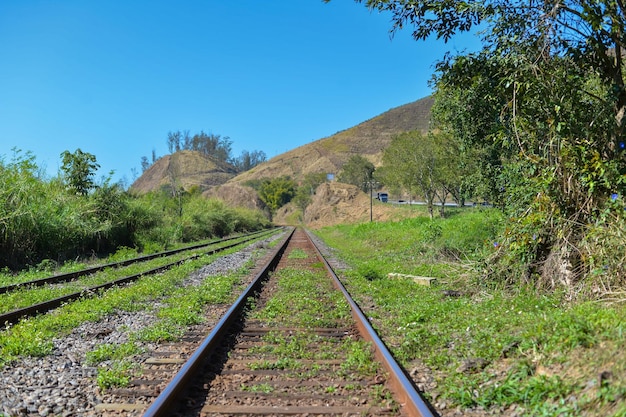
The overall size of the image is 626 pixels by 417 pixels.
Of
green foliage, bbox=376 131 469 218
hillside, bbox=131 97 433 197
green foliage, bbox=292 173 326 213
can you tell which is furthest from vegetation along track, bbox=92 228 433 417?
hillside, bbox=131 97 433 197

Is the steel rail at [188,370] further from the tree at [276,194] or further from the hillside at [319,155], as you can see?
the hillside at [319,155]

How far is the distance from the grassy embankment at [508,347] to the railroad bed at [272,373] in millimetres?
424

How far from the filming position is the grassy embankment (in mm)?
3586

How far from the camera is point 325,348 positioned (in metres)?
5.74

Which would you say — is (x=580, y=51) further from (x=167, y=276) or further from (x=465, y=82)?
(x=167, y=276)

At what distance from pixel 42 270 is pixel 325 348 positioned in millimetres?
12580

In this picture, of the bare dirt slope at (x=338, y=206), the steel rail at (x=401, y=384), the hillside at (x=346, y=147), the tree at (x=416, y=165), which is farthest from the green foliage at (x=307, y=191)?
the steel rail at (x=401, y=384)

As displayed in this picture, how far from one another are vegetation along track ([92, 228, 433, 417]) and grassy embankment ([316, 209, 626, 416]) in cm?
43

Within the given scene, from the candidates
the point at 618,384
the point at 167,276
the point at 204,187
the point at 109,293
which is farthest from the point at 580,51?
the point at 204,187

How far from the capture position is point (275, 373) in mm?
4840

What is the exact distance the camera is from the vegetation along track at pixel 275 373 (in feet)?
12.8

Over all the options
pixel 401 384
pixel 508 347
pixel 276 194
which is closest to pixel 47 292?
pixel 401 384

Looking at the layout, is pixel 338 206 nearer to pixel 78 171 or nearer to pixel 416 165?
pixel 416 165

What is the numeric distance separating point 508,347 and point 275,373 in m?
2.34
